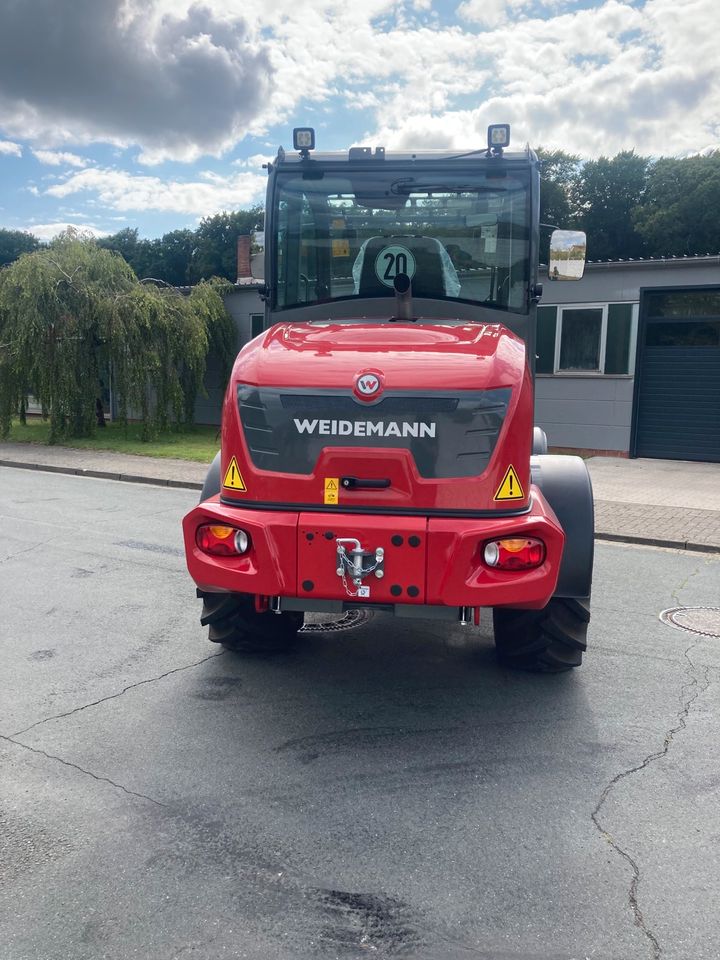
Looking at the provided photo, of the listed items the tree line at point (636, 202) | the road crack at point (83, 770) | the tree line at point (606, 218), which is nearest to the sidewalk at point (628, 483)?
the road crack at point (83, 770)

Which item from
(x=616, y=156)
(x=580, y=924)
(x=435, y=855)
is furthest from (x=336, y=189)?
(x=616, y=156)

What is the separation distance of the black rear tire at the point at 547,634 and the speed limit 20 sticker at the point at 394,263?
7.22ft

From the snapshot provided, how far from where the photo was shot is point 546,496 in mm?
4492

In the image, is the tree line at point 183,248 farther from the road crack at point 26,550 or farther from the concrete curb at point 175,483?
the road crack at point 26,550

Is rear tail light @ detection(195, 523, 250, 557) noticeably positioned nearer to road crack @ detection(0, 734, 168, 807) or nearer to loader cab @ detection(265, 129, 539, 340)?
road crack @ detection(0, 734, 168, 807)

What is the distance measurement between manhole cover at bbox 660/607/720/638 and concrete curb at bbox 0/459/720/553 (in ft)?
8.00

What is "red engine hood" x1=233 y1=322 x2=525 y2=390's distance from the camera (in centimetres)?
395

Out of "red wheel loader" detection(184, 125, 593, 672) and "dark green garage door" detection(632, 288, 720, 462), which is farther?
"dark green garage door" detection(632, 288, 720, 462)

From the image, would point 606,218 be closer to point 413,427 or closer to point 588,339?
point 588,339

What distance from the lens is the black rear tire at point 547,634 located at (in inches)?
181

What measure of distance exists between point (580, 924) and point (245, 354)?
9.93 ft

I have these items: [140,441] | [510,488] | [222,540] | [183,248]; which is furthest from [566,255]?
[183,248]

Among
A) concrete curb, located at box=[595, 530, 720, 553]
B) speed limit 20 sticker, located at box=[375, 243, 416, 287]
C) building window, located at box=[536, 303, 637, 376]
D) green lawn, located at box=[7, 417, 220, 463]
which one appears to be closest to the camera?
speed limit 20 sticker, located at box=[375, 243, 416, 287]

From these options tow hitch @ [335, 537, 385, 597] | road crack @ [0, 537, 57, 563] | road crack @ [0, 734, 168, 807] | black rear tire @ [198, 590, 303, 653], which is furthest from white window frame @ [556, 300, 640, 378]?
road crack @ [0, 734, 168, 807]
